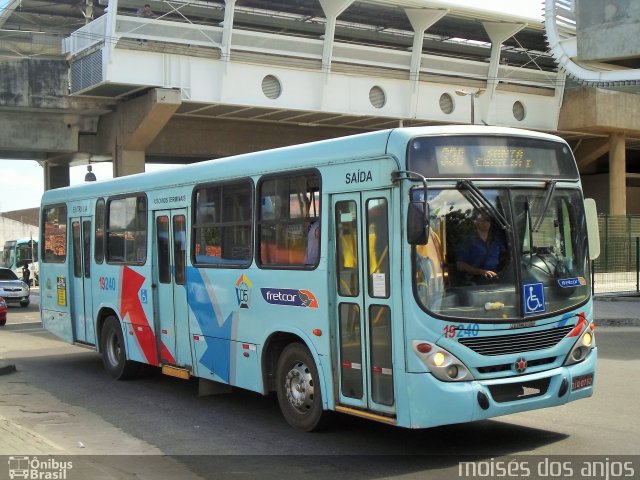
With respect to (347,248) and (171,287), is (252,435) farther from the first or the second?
(171,287)

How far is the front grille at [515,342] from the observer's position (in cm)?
714

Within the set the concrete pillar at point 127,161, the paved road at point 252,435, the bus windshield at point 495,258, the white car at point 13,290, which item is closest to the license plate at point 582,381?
the paved road at point 252,435

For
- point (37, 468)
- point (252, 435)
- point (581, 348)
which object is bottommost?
point (252, 435)

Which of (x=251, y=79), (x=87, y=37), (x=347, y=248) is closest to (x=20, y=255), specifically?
(x=87, y=37)

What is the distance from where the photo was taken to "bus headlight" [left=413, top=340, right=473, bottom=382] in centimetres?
702

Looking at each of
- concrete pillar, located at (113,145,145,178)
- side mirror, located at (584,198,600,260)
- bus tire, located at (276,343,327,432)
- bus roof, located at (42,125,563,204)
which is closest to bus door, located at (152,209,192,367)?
bus roof, located at (42,125,563,204)

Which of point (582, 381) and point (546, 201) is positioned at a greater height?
point (546, 201)

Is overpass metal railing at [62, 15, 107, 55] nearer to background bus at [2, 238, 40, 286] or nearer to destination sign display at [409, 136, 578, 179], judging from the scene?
destination sign display at [409, 136, 578, 179]

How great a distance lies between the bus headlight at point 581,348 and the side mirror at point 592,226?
79 cm

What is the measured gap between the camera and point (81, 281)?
1375 centimetres

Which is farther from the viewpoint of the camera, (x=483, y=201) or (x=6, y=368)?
(x=6, y=368)

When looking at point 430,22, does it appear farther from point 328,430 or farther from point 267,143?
point 328,430

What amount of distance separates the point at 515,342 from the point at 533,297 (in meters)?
0.45

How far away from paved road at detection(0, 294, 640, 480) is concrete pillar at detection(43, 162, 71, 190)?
2801 centimetres
